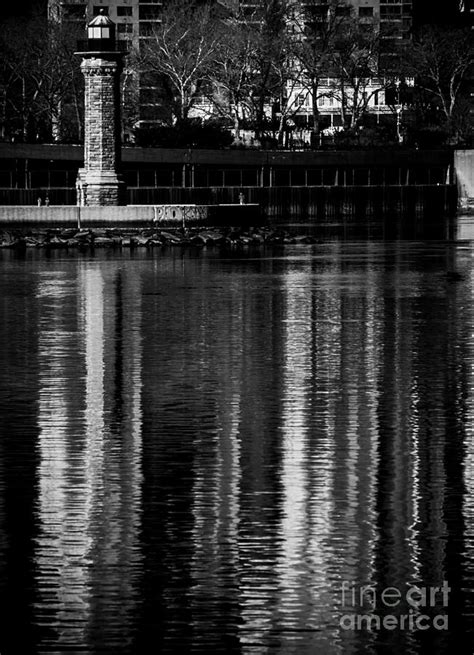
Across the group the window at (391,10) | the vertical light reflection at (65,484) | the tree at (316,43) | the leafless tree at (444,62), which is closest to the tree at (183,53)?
the tree at (316,43)

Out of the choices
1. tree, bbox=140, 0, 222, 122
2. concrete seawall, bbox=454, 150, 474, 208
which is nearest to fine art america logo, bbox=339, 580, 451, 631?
tree, bbox=140, 0, 222, 122

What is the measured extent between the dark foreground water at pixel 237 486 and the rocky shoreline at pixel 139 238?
4000cm

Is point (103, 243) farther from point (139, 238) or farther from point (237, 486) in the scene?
point (237, 486)

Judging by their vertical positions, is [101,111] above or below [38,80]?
below

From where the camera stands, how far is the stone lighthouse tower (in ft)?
293

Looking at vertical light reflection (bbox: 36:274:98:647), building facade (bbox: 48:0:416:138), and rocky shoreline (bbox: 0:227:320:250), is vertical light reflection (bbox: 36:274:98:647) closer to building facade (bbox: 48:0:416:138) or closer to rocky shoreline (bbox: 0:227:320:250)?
rocky shoreline (bbox: 0:227:320:250)

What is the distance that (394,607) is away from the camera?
16.0 meters

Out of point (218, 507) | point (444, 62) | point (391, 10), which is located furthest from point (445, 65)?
point (218, 507)

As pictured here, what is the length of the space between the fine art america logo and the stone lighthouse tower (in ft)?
244

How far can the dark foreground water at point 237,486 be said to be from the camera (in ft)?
51.9

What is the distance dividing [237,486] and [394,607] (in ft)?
17.9

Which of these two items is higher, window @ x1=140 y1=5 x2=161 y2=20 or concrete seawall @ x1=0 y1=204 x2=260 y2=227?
window @ x1=140 y1=5 x2=161 y2=20

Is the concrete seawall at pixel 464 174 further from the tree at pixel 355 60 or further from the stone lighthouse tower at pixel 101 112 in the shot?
the stone lighthouse tower at pixel 101 112

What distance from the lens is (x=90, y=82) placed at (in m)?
89.7
